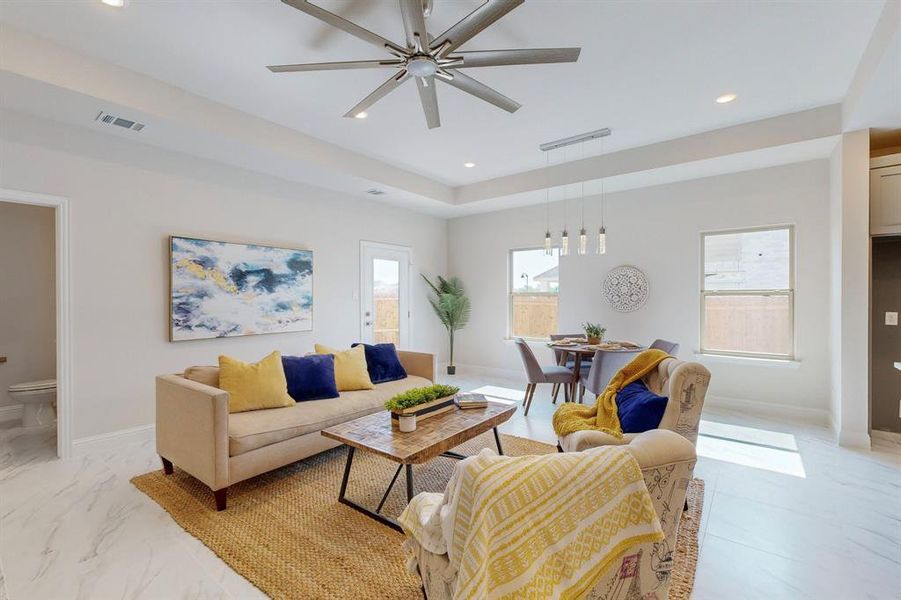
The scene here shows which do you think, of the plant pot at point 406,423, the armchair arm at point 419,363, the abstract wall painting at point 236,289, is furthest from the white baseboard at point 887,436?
the abstract wall painting at point 236,289

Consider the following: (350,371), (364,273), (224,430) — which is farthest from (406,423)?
(364,273)

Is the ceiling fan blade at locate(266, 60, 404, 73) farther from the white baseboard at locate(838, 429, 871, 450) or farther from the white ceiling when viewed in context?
the white baseboard at locate(838, 429, 871, 450)

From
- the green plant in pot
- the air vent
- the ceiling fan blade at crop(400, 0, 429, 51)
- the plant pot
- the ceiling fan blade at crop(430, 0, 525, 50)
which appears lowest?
the plant pot

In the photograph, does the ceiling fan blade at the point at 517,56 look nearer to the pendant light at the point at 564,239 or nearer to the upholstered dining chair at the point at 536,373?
the pendant light at the point at 564,239

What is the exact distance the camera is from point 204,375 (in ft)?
9.62

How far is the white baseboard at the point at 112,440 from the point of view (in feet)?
10.7

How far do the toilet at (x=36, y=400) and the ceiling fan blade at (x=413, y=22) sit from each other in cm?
453

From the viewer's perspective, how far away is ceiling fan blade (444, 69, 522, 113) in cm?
245

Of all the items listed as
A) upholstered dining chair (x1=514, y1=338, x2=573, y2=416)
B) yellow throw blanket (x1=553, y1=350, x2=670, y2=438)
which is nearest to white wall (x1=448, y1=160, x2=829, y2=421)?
upholstered dining chair (x1=514, y1=338, x2=573, y2=416)

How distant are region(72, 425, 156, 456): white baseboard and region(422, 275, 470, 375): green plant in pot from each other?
403 cm

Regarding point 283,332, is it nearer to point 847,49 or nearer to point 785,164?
point 847,49

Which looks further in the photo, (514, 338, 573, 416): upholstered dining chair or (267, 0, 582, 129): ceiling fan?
(514, 338, 573, 416): upholstered dining chair

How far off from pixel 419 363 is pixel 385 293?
202 cm

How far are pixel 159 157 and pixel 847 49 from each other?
18.1 feet
